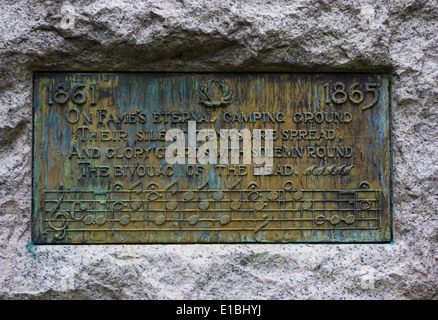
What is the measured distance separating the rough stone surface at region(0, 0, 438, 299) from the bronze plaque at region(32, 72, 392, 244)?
0.11 metres

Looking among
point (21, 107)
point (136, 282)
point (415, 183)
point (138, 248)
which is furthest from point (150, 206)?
point (415, 183)

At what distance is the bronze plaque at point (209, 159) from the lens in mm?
3238

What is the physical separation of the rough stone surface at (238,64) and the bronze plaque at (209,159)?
0.11 meters

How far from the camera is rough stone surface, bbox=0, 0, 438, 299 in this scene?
312 cm

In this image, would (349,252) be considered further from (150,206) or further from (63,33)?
(63,33)

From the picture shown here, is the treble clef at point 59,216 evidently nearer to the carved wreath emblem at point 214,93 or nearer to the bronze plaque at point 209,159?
the bronze plaque at point 209,159

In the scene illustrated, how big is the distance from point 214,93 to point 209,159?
474 mm

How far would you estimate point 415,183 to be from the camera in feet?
10.4

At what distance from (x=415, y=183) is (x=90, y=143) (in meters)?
2.29

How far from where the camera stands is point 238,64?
3.22 m

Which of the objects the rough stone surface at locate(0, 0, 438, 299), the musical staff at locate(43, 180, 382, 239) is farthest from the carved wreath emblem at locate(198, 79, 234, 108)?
the musical staff at locate(43, 180, 382, 239)

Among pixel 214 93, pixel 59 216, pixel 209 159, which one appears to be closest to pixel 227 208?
pixel 209 159

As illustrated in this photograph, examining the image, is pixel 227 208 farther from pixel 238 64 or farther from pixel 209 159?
pixel 238 64

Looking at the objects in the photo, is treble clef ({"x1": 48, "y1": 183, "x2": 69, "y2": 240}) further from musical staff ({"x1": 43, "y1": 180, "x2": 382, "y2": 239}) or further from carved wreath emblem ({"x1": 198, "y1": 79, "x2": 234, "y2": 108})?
carved wreath emblem ({"x1": 198, "y1": 79, "x2": 234, "y2": 108})
